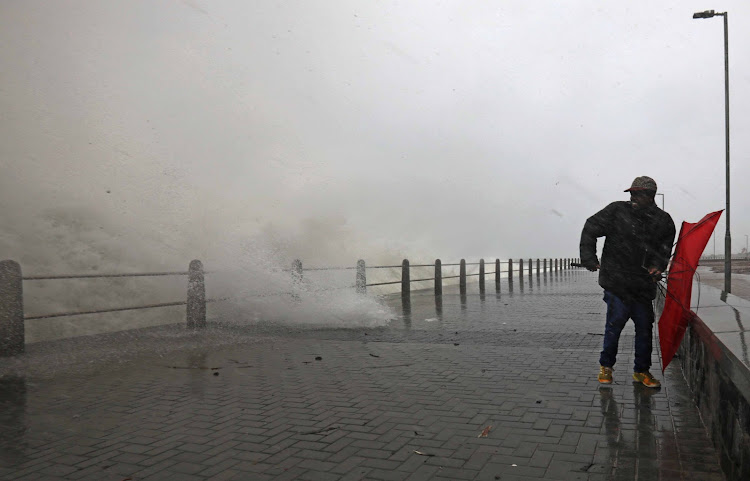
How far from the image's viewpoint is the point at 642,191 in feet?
17.2

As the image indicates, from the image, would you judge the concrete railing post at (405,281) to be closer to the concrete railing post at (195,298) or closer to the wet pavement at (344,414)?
the concrete railing post at (195,298)

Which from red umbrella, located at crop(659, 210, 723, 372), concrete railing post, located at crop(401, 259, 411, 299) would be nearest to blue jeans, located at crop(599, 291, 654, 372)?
red umbrella, located at crop(659, 210, 723, 372)

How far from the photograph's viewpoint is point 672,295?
4820 mm

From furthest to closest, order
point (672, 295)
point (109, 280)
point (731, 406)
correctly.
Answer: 1. point (109, 280)
2. point (672, 295)
3. point (731, 406)

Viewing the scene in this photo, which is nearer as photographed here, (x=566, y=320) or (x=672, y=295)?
(x=672, y=295)

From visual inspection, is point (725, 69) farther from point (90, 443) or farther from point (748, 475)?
point (90, 443)

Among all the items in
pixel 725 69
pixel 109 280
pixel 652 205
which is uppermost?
pixel 725 69

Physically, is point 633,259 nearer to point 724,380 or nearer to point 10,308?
point 724,380

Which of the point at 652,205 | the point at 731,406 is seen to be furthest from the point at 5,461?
the point at 652,205

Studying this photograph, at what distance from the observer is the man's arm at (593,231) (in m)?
5.48

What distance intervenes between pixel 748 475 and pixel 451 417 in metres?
2.09

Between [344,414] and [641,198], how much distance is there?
10.6 ft

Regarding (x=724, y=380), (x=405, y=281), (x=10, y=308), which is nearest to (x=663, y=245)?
(x=724, y=380)

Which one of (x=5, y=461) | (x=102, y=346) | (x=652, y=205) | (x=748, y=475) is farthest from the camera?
(x=102, y=346)
